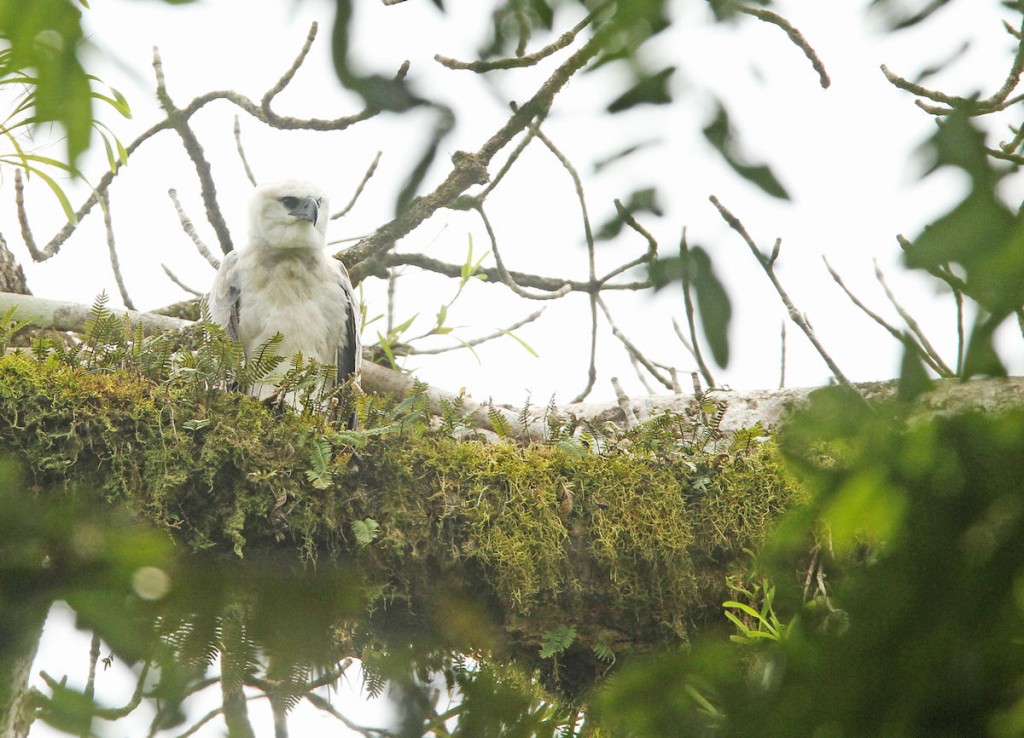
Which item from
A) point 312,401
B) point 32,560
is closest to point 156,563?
point 32,560

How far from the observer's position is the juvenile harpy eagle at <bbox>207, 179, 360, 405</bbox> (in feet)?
16.9

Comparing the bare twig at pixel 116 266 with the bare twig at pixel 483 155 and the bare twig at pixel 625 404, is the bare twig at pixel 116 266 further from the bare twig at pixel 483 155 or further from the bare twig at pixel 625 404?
the bare twig at pixel 483 155

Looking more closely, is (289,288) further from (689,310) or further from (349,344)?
(689,310)

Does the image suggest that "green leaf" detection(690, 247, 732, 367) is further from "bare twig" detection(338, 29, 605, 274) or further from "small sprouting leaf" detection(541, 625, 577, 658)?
"small sprouting leaf" detection(541, 625, 577, 658)

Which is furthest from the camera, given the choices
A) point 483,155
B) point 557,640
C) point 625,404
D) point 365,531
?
point 625,404

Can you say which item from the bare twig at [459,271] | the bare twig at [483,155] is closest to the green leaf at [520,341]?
the bare twig at [459,271]

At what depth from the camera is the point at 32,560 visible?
50.8 inches

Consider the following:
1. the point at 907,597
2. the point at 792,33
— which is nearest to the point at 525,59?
the point at 792,33

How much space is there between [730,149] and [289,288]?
444 centimetres

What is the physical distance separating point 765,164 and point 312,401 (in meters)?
2.71

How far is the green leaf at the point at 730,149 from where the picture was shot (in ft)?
3.21

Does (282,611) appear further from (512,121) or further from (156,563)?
(512,121)

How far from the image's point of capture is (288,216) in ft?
17.2

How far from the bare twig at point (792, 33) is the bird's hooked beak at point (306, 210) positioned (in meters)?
4.40
